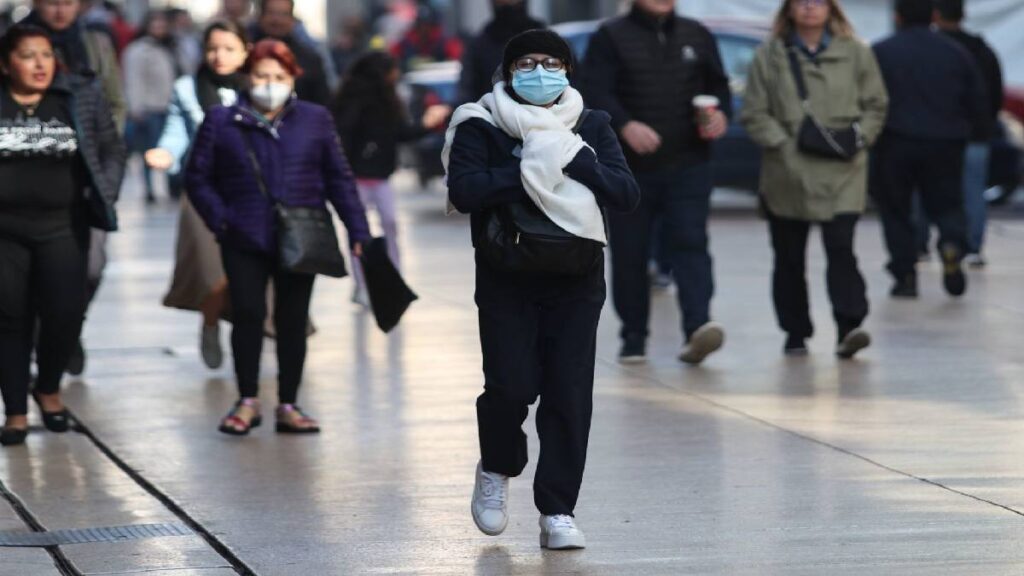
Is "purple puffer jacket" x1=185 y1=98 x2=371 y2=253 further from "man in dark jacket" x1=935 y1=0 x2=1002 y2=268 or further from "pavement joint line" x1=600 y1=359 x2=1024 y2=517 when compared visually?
"man in dark jacket" x1=935 y1=0 x2=1002 y2=268

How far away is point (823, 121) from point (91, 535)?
191 inches

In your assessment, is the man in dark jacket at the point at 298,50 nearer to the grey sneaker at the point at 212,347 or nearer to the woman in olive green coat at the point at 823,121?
the grey sneaker at the point at 212,347

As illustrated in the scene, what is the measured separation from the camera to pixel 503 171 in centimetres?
612

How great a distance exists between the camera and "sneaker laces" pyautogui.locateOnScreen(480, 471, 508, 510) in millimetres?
6328

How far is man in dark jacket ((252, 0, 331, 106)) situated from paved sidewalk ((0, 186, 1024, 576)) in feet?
4.22

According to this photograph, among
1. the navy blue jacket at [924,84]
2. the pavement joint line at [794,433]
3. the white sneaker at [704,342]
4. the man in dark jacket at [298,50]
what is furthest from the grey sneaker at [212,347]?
the navy blue jacket at [924,84]

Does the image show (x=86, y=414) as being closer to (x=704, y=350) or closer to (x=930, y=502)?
(x=704, y=350)

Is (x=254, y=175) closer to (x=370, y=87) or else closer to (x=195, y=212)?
(x=195, y=212)

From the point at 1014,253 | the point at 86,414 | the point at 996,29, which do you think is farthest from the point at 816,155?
the point at 996,29

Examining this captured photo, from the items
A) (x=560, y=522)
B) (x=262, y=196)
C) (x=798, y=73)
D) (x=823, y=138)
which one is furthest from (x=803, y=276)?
(x=560, y=522)

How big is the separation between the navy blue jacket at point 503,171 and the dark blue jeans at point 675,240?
12.7 ft

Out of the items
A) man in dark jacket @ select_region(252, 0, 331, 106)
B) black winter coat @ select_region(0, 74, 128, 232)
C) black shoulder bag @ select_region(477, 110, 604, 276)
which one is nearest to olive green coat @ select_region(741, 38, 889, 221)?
man in dark jacket @ select_region(252, 0, 331, 106)

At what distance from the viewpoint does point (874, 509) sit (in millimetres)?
6762

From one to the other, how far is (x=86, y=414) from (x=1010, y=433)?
3.70 m
